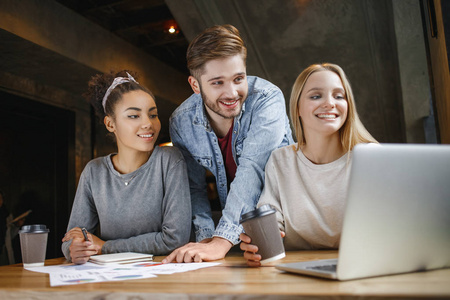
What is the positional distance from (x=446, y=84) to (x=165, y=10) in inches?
160

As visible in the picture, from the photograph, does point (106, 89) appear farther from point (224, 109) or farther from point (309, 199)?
point (309, 199)

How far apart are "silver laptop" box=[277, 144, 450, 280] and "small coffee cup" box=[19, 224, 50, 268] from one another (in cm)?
102

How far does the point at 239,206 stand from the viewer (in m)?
1.59

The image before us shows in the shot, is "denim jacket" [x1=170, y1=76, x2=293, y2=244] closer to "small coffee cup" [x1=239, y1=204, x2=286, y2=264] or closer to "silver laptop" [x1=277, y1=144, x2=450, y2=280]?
"small coffee cup" [x1=239, y1=204, x2=286, y2=264]

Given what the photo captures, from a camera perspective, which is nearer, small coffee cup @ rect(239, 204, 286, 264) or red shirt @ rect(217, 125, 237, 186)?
small coffee cup @ rect(239, 204, 286, 264)

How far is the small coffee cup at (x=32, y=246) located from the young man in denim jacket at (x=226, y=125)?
2.16 ft

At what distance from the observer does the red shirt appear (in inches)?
79.9

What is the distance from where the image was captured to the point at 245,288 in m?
0.70

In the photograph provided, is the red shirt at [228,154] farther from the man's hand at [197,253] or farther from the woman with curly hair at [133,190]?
the man's hand at [197,253]

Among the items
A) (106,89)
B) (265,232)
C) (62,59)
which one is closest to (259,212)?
(265,232)

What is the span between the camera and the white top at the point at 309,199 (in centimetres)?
152

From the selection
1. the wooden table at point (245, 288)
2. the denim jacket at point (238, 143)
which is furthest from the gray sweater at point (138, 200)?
the wooden table at point (245, 288)

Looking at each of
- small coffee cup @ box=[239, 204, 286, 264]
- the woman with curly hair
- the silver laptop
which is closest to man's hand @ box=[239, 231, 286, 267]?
small coffee cup @ box=[239, 204, 286, 264]

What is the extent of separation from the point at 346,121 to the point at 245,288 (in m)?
1.08
